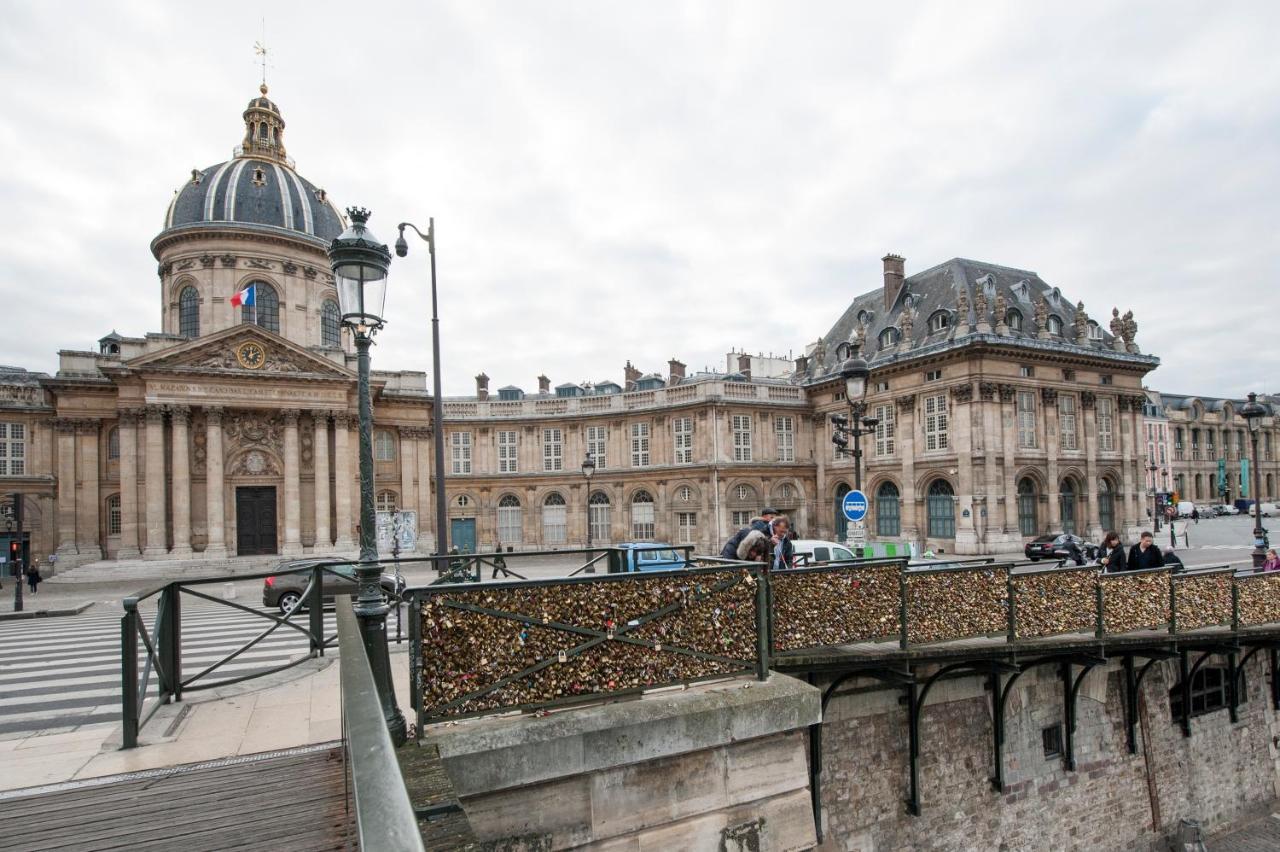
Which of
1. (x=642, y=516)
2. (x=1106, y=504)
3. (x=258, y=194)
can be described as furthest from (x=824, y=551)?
(x=258, y=194)

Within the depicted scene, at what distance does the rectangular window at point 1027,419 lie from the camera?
3434 centimetres

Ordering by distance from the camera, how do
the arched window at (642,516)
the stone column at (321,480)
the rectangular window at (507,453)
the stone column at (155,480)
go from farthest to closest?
the rectangular window at (507,453) < the arched window at (642,516) < the stone column at (321,480) < the stone column at (155,480)

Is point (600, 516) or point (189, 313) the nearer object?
point (189, 313)

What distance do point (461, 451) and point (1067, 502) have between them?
3420 centimetres

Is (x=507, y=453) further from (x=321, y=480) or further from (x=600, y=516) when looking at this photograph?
(x=321, y=480)

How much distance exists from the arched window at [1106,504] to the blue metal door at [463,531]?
35.4 metres

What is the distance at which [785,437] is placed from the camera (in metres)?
41.1

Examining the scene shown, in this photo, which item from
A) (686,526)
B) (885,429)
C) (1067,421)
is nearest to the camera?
(1067,421)

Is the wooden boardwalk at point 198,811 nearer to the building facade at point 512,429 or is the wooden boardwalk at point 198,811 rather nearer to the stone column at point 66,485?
the building facade at point 512,429

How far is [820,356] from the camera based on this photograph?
139ft

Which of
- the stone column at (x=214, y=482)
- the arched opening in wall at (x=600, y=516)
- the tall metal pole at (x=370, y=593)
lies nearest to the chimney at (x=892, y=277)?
the arched opening in wall at (x=600, y=516)

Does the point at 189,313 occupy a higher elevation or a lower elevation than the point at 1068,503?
higher

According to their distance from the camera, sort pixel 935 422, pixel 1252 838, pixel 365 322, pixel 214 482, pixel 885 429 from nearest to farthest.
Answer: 1. pixel 365 322
2. pixel 1252 838
3. pixel 214 482
4. pixel 935 422
5. pixel 885 429

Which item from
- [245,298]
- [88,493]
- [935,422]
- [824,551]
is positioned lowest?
[824,551]
